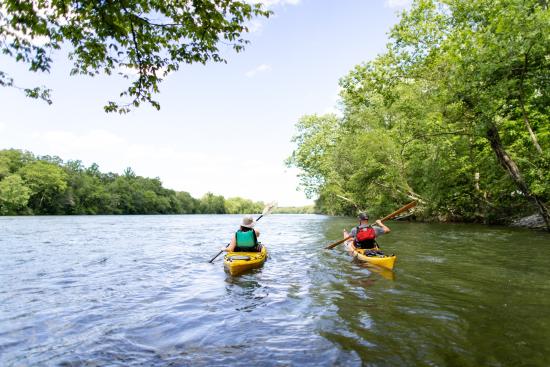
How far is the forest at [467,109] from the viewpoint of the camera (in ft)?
42.6

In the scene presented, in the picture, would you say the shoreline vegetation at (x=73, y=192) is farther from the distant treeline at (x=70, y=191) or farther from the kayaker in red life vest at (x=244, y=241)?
the kayaker in red life vest at (x=244, y=241)

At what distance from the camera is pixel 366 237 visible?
10406 mm

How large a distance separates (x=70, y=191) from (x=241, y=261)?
70.0 m

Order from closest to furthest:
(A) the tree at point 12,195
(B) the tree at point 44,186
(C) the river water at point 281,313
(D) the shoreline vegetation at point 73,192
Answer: (C) the river water at point 281,313 → (A) the tree at point 12,195 → (D) the shoreline vegetation at point 73,192 → (B) the tree at point 44,186

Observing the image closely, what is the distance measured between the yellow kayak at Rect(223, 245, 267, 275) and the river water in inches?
10.3

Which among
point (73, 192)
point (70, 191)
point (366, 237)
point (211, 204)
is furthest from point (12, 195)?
point (211, 204)

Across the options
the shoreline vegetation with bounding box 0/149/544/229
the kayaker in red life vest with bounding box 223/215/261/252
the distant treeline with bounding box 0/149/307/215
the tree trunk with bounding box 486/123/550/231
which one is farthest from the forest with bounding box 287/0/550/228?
the distant treeline with bounding box 0/149/307/215

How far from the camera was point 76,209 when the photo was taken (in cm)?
6906

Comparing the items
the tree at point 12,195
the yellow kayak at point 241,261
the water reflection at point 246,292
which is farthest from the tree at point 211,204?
the water reflection at point 246,292

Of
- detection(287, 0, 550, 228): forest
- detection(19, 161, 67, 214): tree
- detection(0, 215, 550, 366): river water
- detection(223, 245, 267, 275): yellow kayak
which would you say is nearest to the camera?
detection(0, 215, 550, 366): river water

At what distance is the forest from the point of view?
42.6ft

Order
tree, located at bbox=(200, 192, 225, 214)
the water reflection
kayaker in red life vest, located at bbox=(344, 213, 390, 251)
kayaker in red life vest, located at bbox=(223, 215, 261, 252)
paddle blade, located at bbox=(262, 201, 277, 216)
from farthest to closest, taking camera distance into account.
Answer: tree, located at bbox=(200, 192, 225, 214)
paddle blade, located at bbox=(262, 201, 277, 216)
kayaker in red life vest, located at bbox=(344, 213, 390, 251)
kayaker in red life vest, located at bbox=(223, 215, 261, 252)
the water reflection

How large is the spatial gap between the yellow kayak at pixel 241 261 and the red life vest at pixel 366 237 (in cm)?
291

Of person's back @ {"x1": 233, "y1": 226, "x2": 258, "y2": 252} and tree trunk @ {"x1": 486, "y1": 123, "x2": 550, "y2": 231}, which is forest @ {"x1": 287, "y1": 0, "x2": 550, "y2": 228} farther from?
person's back @ {"x1": 233, "y1": 226, "x2": 258, "y2": 252}
